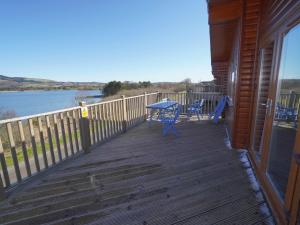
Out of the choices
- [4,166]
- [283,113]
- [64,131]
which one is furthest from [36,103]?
[283,113]

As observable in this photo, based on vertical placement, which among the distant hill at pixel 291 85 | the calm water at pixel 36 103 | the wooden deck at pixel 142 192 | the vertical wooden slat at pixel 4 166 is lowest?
the calm water at pixel 36 103

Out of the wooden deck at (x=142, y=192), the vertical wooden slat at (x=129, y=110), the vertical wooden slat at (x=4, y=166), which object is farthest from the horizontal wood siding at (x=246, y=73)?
the vertical wooden slat at (x=4, y=166)

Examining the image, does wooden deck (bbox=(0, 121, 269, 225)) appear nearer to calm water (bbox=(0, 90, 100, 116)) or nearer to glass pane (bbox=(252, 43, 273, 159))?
glass pane (bbox=(252, 43, 273, 159))

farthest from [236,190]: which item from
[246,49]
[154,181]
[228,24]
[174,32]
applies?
[174,32]

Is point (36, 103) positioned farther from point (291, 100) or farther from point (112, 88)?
point (291, 100)

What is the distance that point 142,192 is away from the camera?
199 centimetres

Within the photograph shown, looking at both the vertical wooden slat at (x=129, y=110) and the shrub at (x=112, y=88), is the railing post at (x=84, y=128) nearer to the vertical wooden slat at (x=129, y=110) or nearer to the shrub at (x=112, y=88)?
the vertical wooden slat at (x=129, y=110)

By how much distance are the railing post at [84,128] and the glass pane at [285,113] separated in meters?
2.87

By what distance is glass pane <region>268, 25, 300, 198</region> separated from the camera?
1.44m

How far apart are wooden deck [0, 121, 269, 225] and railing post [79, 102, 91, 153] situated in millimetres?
191

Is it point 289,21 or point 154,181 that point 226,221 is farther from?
point 289,21

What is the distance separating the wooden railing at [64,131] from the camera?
209 centimetres

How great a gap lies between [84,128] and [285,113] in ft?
9.97

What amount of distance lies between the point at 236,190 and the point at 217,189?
0.21 m
